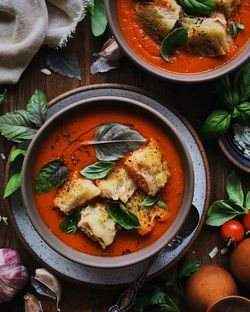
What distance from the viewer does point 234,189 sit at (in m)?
2.95

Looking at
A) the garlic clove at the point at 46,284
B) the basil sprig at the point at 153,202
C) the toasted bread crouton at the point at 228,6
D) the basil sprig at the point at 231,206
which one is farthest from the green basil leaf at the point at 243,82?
the garlic clove at the point at 46,284

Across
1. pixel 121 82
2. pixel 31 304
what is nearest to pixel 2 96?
pixel 121 82

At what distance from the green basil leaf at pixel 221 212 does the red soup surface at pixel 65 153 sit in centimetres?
28

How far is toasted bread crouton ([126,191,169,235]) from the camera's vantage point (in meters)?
2.69

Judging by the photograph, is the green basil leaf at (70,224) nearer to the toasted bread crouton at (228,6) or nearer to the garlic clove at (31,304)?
the garlic clove at (31,304)

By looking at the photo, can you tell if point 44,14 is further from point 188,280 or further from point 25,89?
point 188,280

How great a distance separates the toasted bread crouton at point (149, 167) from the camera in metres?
2.65

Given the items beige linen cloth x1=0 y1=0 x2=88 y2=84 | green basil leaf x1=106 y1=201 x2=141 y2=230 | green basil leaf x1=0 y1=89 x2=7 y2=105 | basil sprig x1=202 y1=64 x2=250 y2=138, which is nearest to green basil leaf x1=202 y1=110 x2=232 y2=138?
basil sprig x1=202 y1=64 x2=250 y2=138

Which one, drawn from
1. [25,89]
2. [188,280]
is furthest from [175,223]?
[25,89]

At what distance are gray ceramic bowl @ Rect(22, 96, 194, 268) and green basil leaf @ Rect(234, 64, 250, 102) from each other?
16.1 inches

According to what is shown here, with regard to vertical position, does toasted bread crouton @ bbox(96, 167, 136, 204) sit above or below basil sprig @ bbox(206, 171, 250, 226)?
above

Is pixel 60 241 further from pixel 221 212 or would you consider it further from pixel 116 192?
pixel 221 212

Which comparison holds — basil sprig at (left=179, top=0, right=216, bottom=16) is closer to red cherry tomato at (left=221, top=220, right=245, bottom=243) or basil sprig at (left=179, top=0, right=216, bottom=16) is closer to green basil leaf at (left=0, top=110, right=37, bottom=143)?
green basil leaf at (left=0, top=110, right=37, bottom=143)

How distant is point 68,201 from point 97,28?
33.7 inches
